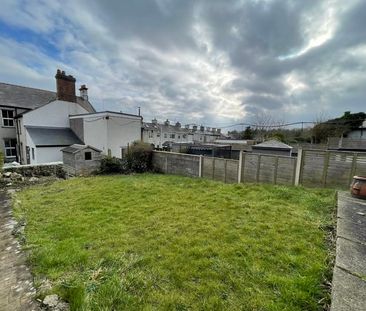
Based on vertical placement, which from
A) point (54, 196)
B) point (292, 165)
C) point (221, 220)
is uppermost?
point (292, 165)

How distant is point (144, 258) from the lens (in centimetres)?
316

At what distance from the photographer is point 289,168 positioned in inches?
328

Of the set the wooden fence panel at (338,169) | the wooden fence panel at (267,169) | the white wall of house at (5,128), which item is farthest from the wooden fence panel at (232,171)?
the white wall of house at (5,128)

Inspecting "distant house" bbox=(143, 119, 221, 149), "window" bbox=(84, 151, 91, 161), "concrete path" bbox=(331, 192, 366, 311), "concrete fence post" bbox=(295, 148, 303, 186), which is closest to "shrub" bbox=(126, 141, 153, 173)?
"window" bbox=(84, 151, 91, 161)

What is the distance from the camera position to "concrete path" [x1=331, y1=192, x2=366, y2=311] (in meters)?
1.93

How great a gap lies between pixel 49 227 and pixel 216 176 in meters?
7.94

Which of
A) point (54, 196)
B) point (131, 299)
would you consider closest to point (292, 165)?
point (131, 299)

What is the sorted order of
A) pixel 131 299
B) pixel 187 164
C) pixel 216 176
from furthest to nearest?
pixel 187 164, pixel 216 176, pixel 131 299

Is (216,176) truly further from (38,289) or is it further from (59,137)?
(59,137)

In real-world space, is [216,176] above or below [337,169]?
below

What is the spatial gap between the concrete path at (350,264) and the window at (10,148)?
78.0 feet

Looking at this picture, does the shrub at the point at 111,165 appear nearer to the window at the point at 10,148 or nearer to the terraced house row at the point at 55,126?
the terraced house row at the point at 55,126

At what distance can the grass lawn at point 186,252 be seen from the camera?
2344 mm

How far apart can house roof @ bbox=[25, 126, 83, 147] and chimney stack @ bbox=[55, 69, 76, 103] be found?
9.51 feet
